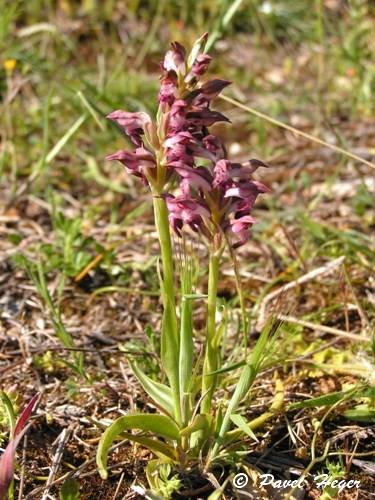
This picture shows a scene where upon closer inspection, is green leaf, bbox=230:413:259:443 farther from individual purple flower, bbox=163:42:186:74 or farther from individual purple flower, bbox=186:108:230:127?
individual purple flower, bbox=163:42:186:74

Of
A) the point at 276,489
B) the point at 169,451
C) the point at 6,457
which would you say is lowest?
the point at 276,489

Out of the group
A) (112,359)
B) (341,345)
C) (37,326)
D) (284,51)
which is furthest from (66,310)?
(284,51)

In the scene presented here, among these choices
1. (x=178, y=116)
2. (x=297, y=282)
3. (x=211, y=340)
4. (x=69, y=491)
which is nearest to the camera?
(x=178, y=116)

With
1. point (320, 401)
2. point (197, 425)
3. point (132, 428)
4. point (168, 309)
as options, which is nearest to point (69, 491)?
point (132, 428)

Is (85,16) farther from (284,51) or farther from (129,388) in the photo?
(129,388)

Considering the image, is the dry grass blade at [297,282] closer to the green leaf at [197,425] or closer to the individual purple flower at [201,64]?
the green leaf at [197,425]

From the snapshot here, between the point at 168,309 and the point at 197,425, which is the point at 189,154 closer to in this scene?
the point at 168,309

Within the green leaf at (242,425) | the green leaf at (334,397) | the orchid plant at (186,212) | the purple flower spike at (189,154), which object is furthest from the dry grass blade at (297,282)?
the purple flower spike at (189,154)
